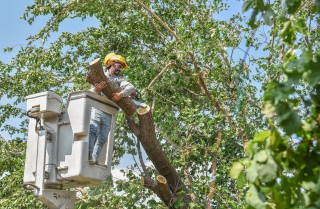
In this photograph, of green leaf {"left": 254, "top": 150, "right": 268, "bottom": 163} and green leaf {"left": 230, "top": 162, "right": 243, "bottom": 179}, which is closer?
green leaf {"left": 254, "top": 150, "right": 268, "bottom": 163}

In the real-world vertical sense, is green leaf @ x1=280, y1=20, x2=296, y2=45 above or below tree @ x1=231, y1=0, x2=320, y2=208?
above

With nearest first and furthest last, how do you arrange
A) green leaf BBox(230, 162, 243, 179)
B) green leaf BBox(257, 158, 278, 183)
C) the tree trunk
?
green leaf BBox(257, 158, 278, 183) < green leaf BBox(230, 162, 243, 179) < the tree trunk

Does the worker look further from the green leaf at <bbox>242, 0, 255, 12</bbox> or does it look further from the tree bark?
the green leaf at <bbox>242, 0, 255, 12</bbox>

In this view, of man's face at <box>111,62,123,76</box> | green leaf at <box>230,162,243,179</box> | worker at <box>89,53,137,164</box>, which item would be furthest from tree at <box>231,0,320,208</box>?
man's face at <box>111,62,123,76</box>

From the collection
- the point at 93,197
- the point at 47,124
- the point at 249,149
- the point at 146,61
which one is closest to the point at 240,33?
the point at 146,61

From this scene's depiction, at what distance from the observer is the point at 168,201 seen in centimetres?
855

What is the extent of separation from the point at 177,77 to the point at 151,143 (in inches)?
108

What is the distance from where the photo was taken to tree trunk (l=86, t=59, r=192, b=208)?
7172mm

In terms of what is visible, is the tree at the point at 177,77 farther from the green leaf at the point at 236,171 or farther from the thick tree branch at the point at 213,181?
the green leaf at the point at 236,171

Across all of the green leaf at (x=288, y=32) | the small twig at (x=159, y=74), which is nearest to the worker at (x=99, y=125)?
the small twig at (x=159, y=74)

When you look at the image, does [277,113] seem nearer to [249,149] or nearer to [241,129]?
[249,149]

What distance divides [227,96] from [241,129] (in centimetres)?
68

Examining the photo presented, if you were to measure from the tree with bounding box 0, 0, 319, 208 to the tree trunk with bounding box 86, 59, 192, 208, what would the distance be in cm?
12

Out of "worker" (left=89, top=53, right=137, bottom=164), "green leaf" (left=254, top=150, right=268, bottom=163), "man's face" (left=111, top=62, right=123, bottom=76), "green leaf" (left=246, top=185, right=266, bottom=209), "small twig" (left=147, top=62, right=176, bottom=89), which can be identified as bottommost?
"green leaf" (left=246, top=185, right=266, bottom=209)
